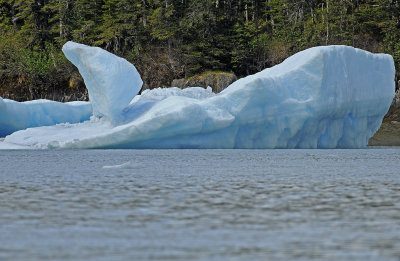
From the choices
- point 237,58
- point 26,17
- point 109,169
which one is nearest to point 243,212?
point 109,169

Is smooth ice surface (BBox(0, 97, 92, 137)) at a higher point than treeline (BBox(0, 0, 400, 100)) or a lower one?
lower

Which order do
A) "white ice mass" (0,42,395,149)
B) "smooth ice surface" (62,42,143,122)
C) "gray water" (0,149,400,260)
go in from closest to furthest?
"gray water" (0,149,400,260)
"white ice mass" (0,42,395,149)
"smooth ice surface" (62,42,143,122)

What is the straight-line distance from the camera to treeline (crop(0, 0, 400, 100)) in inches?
1284

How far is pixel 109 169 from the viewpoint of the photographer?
10398 millimetres

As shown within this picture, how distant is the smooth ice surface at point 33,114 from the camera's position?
21.4 meters

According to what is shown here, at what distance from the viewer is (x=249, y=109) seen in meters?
17.0

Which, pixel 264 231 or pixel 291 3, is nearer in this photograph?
pixel 264 231

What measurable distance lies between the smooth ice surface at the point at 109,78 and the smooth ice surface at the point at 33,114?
4117 millimetres

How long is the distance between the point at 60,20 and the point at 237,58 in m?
11.1

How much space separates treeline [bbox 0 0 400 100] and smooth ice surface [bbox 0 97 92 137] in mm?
10436

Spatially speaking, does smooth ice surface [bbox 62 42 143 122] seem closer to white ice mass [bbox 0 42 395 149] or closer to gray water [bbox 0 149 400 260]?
white ice mass [bbox 0 42 395 149]

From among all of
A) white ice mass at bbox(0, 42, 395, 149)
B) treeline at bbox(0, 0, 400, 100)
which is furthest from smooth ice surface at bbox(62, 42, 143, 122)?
treeline at bbox(0, 0, 400, 100)

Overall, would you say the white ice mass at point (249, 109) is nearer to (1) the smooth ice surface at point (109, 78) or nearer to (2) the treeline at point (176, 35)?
(1) the smooth ice surface at point (109, 78)

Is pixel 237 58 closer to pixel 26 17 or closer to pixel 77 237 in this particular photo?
pixel 26 17
